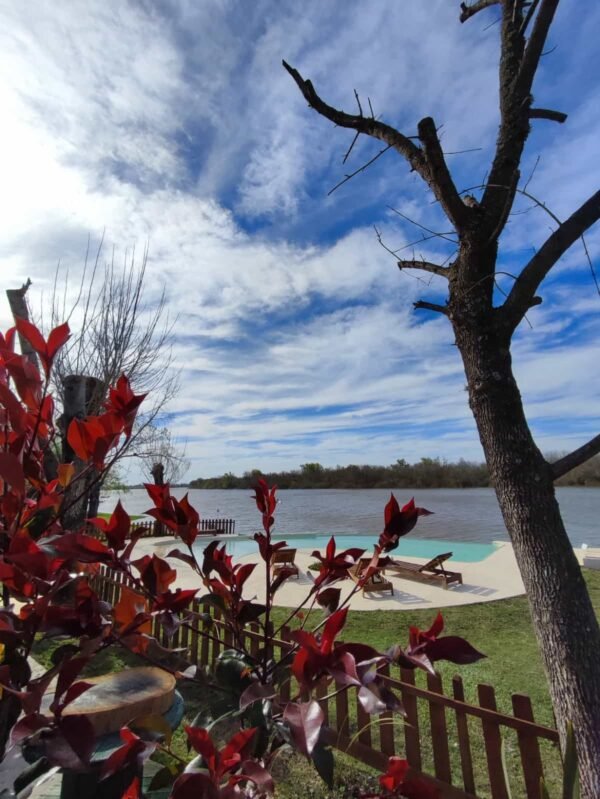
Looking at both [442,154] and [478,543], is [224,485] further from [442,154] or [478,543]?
[442,154]

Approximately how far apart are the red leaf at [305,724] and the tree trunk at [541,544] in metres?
1.59

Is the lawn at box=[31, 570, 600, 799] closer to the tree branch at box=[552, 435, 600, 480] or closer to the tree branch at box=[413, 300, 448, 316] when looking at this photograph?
the tree branch at box=[552, 435, 600, 480]

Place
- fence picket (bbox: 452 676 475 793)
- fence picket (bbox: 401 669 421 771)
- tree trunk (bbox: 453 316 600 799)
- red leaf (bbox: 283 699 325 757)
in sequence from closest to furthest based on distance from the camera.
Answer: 1. red leaf (bbox: 283 699 325 757)
2. tree trunk (bbox: 453 316 600 799)
3. fence picket (bbox: 452 676 475 793)
4. fence picket (bbox: 401 669 421 771)

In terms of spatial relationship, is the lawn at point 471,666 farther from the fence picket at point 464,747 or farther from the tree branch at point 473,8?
the tree branch at point 473,8

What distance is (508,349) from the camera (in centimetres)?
198

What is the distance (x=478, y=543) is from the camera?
14789 mm

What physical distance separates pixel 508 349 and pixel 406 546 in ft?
48.3

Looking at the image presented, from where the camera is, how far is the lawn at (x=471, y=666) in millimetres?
2466

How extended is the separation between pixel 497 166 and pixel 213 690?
7.82 ft

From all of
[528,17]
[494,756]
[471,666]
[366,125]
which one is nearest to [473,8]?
[528,17]

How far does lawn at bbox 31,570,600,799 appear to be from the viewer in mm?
2466

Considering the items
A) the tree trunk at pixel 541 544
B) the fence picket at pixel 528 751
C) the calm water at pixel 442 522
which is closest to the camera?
the tree trunk at pixel 541 544

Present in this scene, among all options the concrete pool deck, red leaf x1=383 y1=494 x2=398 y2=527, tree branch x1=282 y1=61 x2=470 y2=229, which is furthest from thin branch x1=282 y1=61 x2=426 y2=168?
the concrete pool deck

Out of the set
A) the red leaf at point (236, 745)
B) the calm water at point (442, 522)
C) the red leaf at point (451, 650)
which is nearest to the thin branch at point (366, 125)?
the red leaf at point (451, 650)
